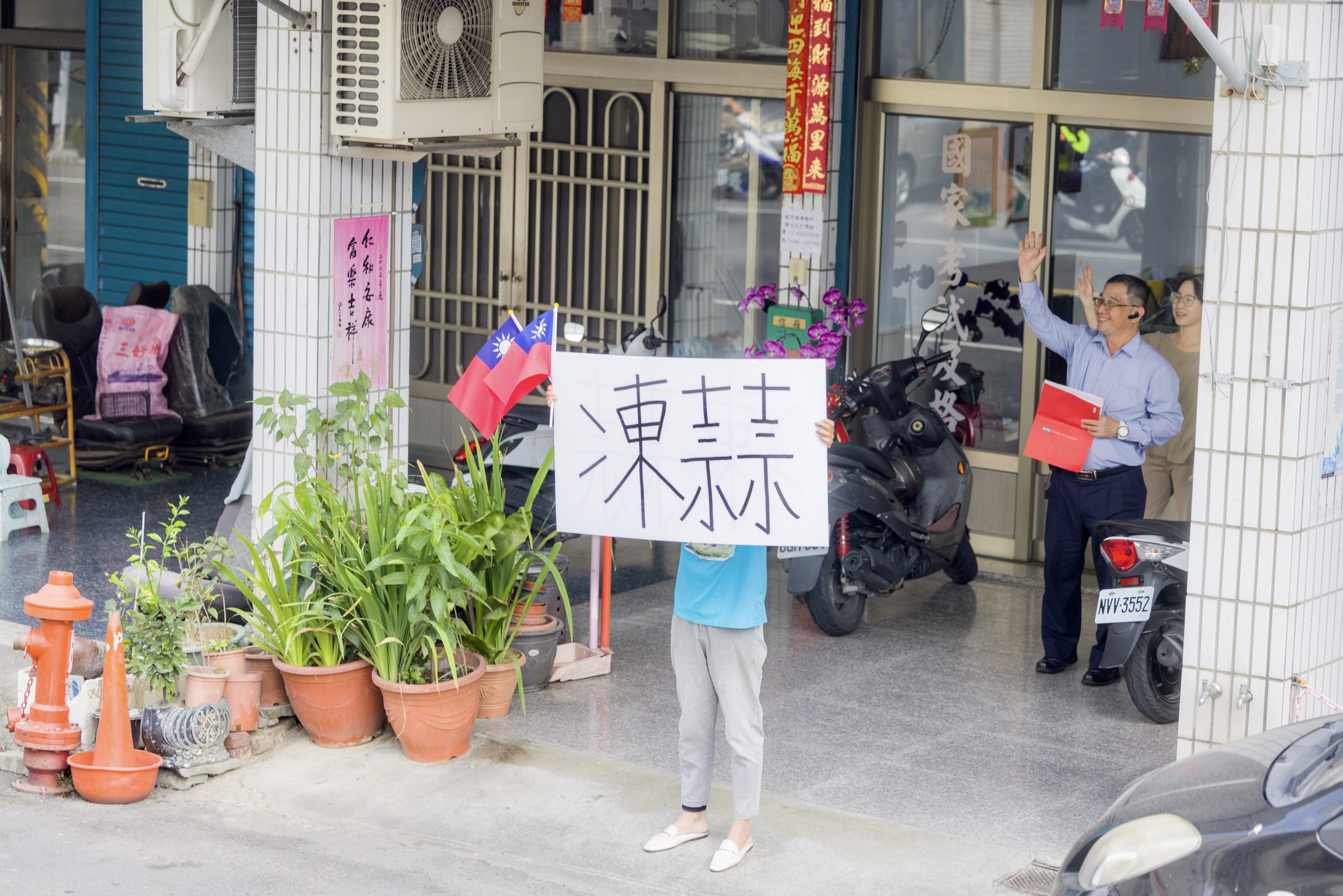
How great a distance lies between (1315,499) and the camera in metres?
6.04

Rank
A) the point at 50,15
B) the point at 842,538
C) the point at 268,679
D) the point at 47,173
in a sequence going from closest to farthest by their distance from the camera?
the point at 268,679 → the point at 842,538 → the point at 50,15 → the point at 47,173

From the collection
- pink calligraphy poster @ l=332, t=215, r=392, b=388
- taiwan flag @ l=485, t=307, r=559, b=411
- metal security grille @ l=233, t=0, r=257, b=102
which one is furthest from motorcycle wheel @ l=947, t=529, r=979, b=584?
metal security grille @ l=233, t=0, r=257, b=102

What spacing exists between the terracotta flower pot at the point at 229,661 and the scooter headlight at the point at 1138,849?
376 cm

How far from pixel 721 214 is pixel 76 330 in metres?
4.60

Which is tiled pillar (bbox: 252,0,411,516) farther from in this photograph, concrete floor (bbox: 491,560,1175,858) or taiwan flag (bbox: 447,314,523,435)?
concrete floor (bbox: 491,560,1175,858)

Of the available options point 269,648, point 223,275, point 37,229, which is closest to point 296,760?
point 269,648

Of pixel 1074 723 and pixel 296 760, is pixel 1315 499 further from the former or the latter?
pixel 296 760

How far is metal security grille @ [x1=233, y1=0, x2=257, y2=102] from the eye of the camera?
27.4 feet

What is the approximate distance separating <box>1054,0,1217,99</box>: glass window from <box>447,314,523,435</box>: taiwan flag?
3.78 metres

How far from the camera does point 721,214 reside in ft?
36.4

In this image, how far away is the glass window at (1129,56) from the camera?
30.2ft

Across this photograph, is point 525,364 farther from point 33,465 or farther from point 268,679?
point 33,465

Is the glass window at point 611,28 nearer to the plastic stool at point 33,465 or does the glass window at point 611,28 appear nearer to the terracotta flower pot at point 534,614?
the plastic stool at point 33,465

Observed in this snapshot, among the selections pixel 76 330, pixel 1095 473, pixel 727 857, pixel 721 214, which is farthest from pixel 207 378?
pixel 727 857
